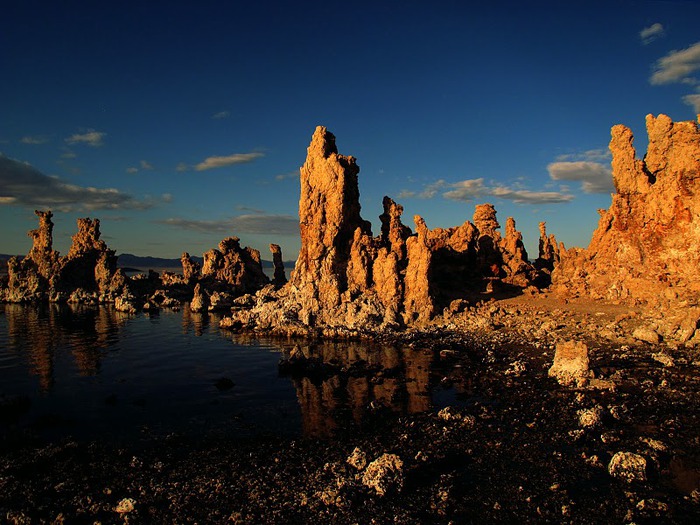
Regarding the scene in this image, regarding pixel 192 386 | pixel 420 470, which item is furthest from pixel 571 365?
pixel 192 386

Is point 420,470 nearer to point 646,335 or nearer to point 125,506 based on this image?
point 125,506

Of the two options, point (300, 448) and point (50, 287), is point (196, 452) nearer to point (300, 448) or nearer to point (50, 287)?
point (300, 448)

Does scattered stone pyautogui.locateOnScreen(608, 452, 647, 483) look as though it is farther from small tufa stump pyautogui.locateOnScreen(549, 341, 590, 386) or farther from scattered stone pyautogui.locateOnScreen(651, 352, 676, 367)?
scattered stone pyautogui.locateOnScreen(651, 352, 676, 367)

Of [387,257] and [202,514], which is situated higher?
[387,257]

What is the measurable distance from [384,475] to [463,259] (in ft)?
208

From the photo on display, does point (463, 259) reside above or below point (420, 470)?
above

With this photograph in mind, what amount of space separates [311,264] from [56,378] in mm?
33884

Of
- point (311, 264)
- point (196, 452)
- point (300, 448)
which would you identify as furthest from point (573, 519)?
point (311, 264)

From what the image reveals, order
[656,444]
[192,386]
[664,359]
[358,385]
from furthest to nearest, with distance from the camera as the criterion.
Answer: [192,386]
[358,385]
[664,359]
[656,444]

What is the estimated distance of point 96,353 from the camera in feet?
165

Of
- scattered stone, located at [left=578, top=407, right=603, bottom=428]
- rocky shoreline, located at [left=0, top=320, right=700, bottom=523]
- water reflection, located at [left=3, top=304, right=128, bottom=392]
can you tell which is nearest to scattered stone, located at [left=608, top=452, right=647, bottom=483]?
rocky shoreline, located at [left=0, top=320, right=700, bottom=523]

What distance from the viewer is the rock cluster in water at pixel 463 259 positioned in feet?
174

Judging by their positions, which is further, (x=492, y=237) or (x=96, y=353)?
(x=492, y=237)

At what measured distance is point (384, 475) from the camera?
19.2 m
